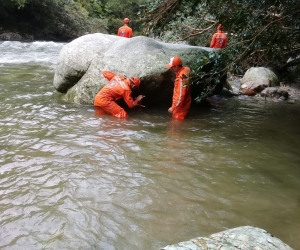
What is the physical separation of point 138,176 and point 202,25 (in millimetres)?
8326

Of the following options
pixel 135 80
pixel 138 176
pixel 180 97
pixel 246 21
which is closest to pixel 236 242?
pixel 138 176

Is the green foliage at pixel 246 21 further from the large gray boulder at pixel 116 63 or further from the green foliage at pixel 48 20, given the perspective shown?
the green foliage at pixel 48 20

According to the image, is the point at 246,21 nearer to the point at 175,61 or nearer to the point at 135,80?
the point at 175,61

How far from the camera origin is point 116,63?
7215 millimetres

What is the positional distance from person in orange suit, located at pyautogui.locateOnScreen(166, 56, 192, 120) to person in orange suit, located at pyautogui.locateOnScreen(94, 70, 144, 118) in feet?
2.63

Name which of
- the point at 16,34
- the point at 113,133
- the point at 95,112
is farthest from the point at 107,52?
the point at 16,34

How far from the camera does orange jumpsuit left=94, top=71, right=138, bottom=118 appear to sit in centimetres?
661

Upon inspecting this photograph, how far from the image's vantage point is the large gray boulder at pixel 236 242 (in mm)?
2115

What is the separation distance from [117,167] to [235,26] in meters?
2.85

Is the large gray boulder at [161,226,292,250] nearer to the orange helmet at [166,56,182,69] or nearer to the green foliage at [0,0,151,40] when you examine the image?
the orange helmet at [166,56,182,69]

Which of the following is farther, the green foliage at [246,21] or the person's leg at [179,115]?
the person's leg at [179,115]

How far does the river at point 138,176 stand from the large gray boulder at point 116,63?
0.53 meters

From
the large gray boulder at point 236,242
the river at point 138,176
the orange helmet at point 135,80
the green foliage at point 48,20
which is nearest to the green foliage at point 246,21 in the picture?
the orange helmet at point 135,80

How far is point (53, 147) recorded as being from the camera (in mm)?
4910
